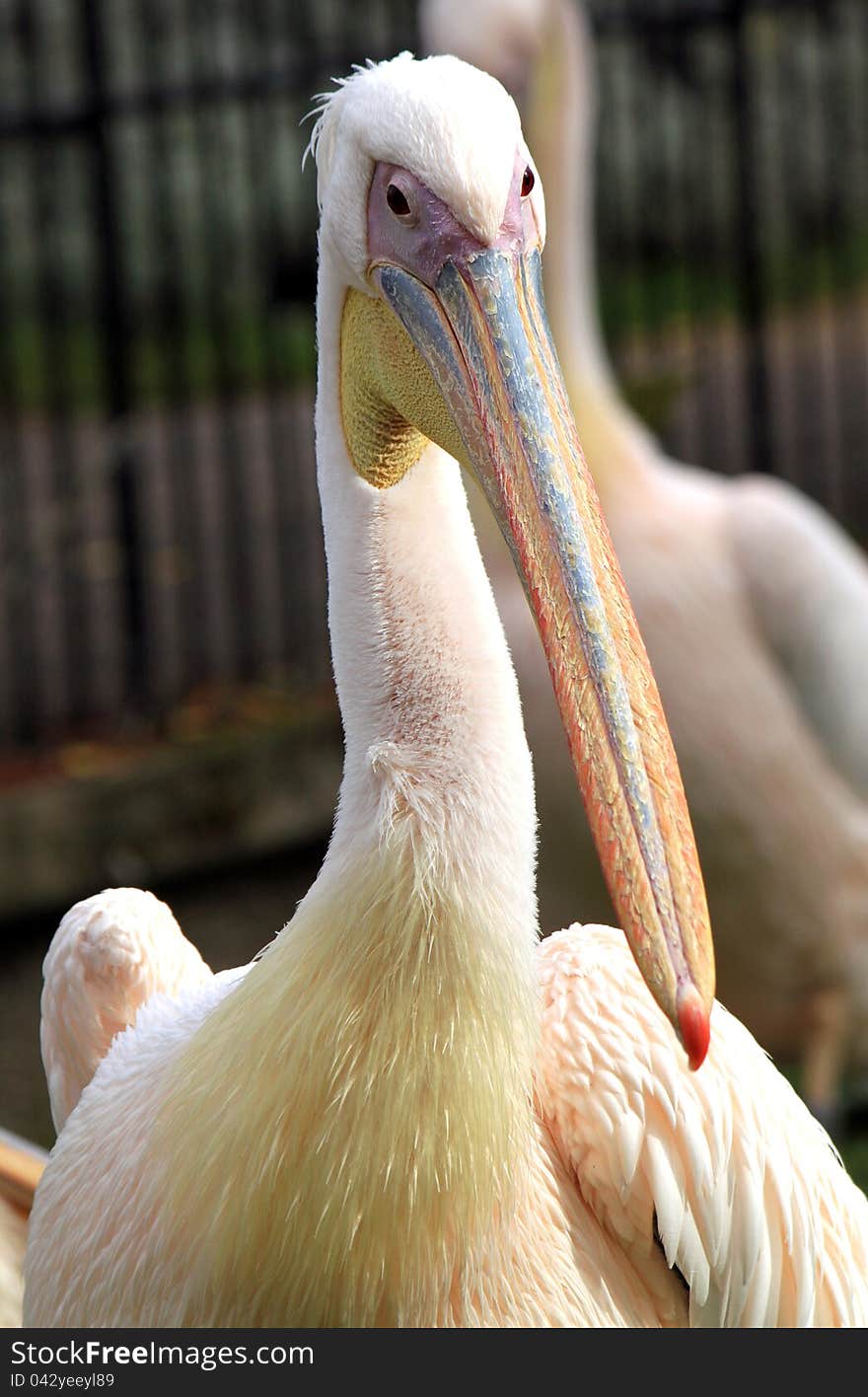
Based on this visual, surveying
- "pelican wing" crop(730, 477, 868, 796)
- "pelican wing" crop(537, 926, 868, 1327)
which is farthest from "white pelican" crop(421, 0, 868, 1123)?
"pelican wing" crop(537, 926, 868, 1327)

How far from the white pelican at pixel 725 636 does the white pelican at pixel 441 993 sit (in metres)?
2.06

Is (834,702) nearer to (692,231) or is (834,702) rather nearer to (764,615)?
(764,615)

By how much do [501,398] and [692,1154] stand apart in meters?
0.76

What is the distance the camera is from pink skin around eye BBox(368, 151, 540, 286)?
179cm

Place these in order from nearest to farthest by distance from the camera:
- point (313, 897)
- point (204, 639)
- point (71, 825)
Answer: point (313, 897) → point (71, 825) → point (204, 639)

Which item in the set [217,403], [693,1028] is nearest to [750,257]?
[217,403]

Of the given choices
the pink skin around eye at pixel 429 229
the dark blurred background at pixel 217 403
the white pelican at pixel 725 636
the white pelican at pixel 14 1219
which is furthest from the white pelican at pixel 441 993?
the dark blurred background at pixel 217 403

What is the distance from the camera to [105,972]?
2414mm

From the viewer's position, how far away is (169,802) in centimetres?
528

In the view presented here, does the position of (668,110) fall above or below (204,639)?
above

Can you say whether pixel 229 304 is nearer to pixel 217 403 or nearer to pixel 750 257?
pixel 217 403

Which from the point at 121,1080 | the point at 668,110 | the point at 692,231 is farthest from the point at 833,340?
the point at 121,1080

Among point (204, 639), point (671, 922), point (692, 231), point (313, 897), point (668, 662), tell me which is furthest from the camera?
point (692, 231)

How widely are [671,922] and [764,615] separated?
2688 millimetres
